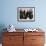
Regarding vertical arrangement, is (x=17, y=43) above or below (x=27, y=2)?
below

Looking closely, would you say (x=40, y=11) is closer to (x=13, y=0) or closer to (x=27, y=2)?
(x=27, y=2)

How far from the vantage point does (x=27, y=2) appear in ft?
14.2

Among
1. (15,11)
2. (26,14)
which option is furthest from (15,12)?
(26,14)

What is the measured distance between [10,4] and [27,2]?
1.82 feet

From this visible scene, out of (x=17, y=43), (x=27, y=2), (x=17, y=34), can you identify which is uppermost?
(x=27, y=2)

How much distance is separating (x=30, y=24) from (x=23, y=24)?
231 millimetres

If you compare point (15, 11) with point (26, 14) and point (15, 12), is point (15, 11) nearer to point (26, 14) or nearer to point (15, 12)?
point (15, 12)

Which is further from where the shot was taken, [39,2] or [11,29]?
[39,2]

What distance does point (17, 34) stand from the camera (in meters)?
3.86

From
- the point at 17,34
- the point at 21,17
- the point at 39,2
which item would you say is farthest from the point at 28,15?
the point at 17,34

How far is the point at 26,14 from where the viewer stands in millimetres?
4355

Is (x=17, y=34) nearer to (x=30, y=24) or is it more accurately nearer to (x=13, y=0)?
(x=30, y=24)

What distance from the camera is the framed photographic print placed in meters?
4.32

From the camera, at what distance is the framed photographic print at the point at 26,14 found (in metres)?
4.32
